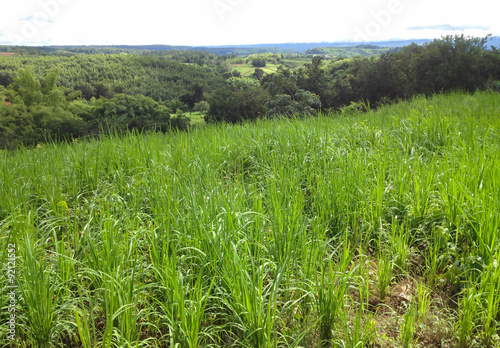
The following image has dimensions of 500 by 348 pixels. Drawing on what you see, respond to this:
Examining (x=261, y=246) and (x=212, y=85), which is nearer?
(x=261, y=246)

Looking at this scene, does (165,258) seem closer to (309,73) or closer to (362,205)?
(362,205)

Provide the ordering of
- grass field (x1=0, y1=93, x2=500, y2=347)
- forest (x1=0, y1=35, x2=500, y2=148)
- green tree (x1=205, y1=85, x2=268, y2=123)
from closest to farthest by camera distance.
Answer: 1. grass field (x1=0, y1=93, x2=500, y2=347)
2. forest (x1=0, y1=35, x2=500, y2=148)
3. green tree (x1=205, y1=85, x2=268, y2=123)

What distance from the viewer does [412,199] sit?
241cm

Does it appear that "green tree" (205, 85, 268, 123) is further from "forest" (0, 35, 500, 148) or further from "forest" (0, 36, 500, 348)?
"forest" (0, 36, 500, 348)

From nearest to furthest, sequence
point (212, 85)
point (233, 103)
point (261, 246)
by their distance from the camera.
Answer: point (261, 246), point (233, 103), point (212, 85)

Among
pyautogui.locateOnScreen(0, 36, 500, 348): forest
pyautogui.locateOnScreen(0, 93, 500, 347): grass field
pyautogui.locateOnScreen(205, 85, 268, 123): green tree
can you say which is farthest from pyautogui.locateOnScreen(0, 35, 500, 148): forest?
pyautogui.locateOnScreen(0, 93, 500, 347): grass field

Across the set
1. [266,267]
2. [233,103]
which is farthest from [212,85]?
[266,267]

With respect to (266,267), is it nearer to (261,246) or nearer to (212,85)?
(261,246)

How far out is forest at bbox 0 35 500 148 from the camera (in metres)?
14.2

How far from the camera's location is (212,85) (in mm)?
56281

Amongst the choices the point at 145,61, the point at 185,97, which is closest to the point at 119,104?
the point at 185,97

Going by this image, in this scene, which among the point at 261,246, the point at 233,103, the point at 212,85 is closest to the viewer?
the point at 261,246

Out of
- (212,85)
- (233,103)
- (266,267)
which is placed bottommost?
(266,267)

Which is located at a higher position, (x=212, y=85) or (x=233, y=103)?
(x=212, y=85)
